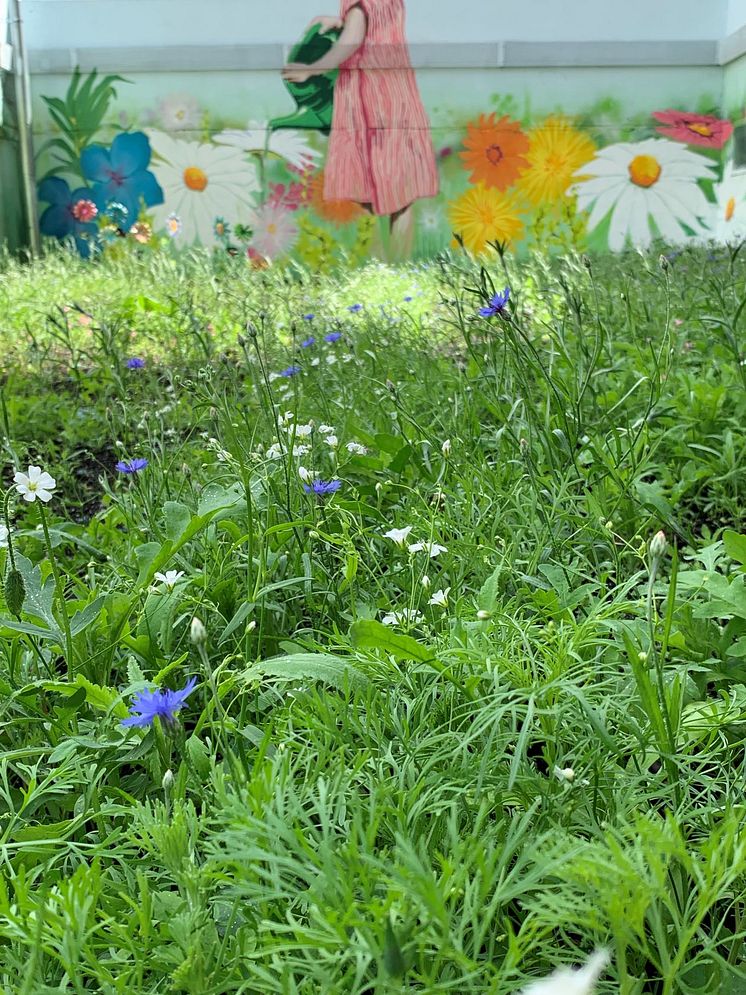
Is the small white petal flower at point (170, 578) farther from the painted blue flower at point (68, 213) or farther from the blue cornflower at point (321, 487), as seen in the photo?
the painted blue flower at point (68, 213)

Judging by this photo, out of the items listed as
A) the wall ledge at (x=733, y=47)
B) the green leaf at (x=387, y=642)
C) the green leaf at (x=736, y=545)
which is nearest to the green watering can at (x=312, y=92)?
the wall ledge at (x=733, y=47)

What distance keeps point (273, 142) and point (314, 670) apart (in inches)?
289

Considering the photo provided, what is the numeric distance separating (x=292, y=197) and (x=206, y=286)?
11.3 feet

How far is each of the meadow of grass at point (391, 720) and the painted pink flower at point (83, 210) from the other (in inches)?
246

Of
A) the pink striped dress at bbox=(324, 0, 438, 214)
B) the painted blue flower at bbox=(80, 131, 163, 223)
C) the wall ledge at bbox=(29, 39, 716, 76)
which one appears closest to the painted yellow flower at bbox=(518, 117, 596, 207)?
the wall ledge at bbox=(29, 39, 716, 76)

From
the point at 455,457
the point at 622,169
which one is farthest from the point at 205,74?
the point at 455,457

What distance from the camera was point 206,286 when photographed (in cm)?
445

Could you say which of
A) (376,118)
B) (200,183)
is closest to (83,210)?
(200,183)

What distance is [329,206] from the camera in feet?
24.8

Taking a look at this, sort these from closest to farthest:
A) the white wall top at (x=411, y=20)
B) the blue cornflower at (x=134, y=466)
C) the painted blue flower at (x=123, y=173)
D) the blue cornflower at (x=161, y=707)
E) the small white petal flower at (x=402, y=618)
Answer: the blue cornflower at (x=161, y=707) < the small white petal flower at (x=402, y=618) < the blue cornflower at (x=134, y=466) < the white wall top at (x=411, y=20) < the painted blue flower at (x=123, y=173)

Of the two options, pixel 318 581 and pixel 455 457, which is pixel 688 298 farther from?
pixel 318 581

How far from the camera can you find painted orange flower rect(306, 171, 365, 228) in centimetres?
754

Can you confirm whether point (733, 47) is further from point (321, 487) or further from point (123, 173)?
point (321, 487)

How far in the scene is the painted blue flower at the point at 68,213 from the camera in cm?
739
